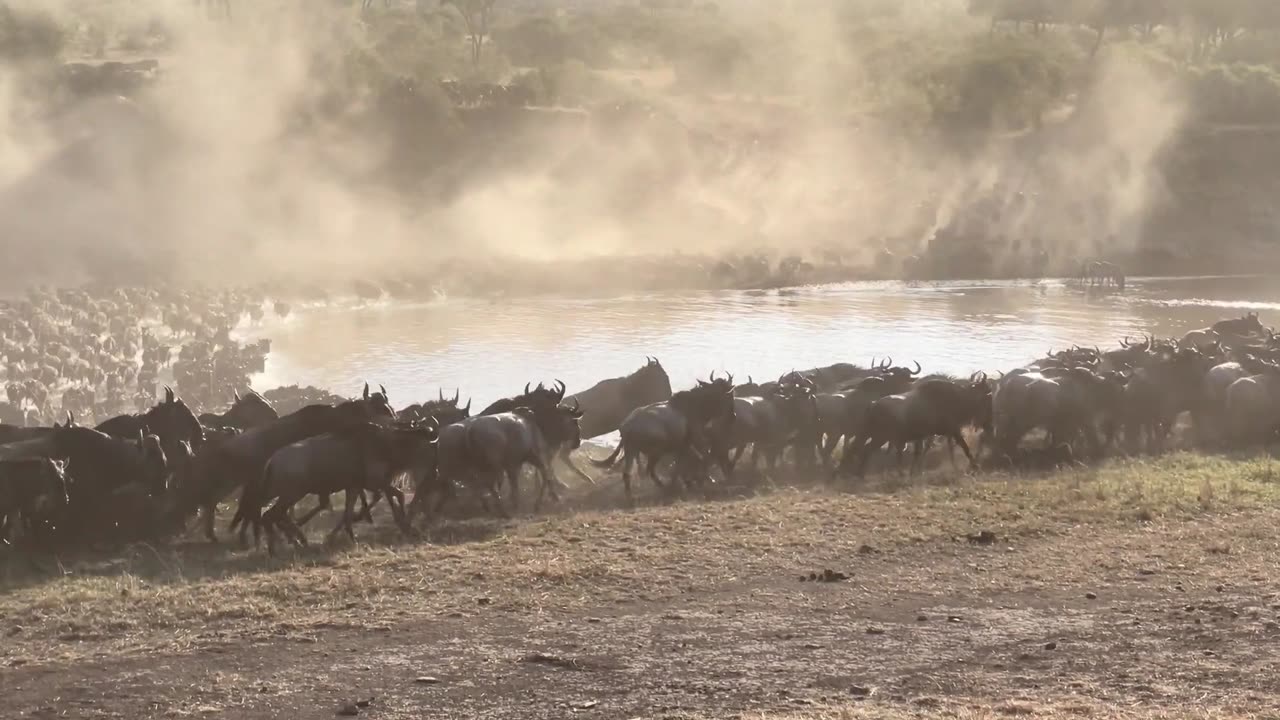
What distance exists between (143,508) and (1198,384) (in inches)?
566

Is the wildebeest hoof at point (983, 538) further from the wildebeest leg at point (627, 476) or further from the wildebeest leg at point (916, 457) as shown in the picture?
the wildebeest leg at point (627, 476)

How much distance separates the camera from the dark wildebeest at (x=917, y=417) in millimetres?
17531

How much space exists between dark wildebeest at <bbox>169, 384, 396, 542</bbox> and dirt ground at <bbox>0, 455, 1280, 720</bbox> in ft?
2.39

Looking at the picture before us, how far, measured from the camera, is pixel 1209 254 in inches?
2266

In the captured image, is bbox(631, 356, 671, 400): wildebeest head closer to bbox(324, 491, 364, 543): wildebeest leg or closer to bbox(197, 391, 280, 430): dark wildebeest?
bbox(197, 391, 280, 430): dark wildebeest

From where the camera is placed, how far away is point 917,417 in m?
17.6

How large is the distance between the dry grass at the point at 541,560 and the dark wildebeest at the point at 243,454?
0.78 m

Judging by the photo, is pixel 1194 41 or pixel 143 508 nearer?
pixel 143 508

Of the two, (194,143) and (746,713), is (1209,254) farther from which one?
(746,713)

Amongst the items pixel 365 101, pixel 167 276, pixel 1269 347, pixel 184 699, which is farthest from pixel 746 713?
pixel 365 101

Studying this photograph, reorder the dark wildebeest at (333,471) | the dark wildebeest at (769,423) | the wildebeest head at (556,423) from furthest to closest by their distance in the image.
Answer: the dark wildebeest at (769,423) < the wildebeest head at (556,423) < the dark wildebeest at (333,471)

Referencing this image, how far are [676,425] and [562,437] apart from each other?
1.32 meters

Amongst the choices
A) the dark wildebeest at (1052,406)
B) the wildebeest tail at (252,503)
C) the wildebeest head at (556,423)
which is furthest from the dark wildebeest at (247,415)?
the dark wildebeest at (1052,406)

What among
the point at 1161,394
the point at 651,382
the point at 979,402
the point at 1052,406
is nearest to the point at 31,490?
the point at 651,382
